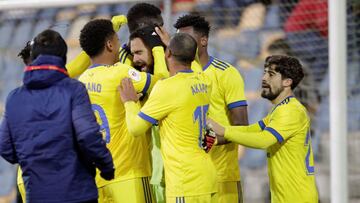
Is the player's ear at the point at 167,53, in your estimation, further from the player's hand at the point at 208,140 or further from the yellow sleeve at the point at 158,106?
the player's hand at the point at 208,140

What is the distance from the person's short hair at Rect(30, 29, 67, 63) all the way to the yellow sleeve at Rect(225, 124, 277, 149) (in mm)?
1385

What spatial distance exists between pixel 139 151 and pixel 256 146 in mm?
809

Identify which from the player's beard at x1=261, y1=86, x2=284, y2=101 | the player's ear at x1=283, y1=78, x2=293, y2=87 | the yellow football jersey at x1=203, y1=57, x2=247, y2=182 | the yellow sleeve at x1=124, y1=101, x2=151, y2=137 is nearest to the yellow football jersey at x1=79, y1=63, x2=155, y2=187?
the yellow sleeve at x1=124, y1=101, x2=151, y2=137

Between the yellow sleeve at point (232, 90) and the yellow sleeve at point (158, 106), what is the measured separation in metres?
0.94

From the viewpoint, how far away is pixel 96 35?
5.89 m

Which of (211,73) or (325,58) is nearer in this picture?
(211,73)

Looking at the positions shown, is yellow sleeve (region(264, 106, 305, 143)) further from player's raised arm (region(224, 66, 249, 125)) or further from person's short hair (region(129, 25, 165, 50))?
person's short hair (region(129, 25, 165, 50))

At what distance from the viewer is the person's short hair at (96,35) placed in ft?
19.4

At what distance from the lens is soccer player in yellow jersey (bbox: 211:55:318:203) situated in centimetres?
620

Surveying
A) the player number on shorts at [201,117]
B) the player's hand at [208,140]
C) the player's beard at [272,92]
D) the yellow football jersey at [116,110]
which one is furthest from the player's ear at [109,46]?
the player's beard at [272,92]

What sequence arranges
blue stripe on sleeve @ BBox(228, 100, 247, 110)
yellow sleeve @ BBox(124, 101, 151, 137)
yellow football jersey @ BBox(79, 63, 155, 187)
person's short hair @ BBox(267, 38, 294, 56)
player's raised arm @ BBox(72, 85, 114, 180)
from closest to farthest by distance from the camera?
player's raised arm @ BBox(72, 85, 114, 180)
yellow sleeve @ BBox(124, 101, 151, 137)
yellow football jersey @ BBox(79, 63, 155, 187)
blue stripe on sleeve @ BBox(228, 100, 247, 110)
person's short hair @ BBox(267, 38, 294, 56)

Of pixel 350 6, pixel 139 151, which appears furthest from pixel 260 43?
pixel 139 151

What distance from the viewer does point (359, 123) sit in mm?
9625

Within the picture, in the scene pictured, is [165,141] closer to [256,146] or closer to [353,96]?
[256,146]
